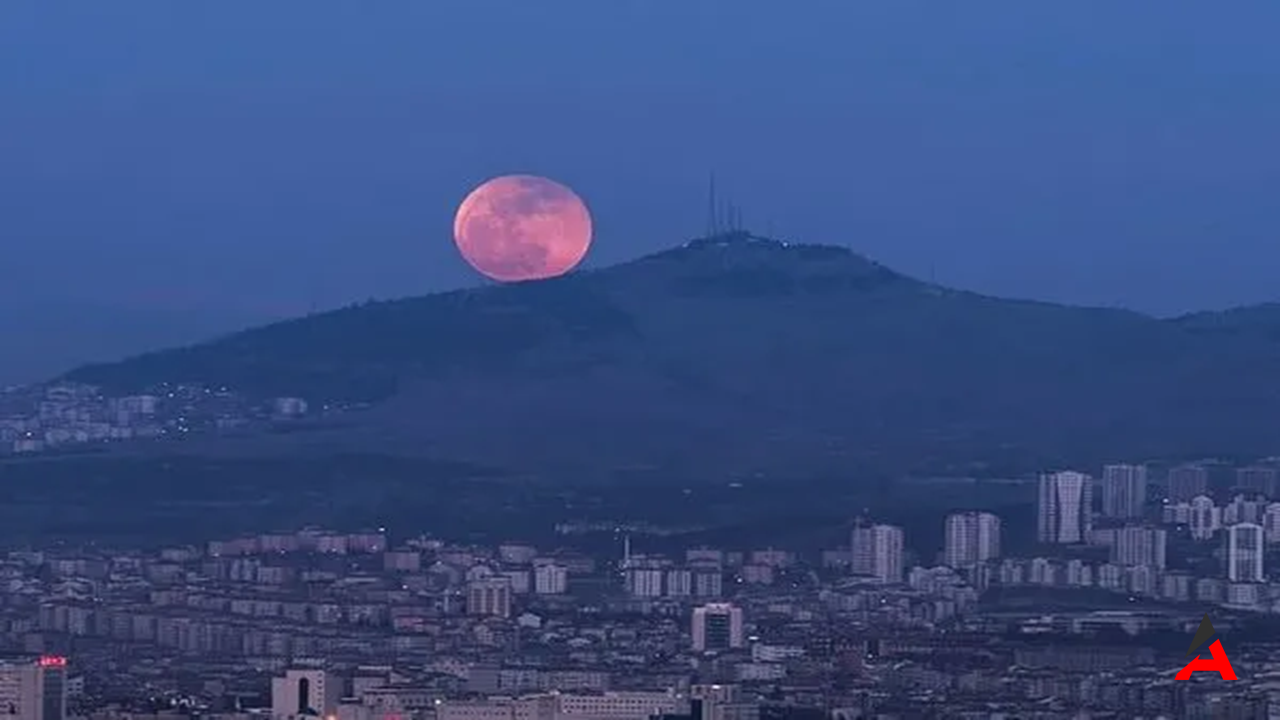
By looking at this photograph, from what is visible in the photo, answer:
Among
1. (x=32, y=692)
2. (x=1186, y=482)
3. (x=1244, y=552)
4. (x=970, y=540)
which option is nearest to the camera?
(x=32, y=692)

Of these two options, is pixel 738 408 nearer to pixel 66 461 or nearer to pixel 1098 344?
pixel 1098 344

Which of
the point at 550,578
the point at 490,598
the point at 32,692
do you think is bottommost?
the point at 32,692

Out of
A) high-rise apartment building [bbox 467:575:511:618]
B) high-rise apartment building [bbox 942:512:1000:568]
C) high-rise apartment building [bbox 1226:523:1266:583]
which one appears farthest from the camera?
high-rise apartment building [bbox 942:512:1000:568]

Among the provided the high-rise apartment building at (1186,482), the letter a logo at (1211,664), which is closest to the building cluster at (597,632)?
the letter a logo at (1211,664)

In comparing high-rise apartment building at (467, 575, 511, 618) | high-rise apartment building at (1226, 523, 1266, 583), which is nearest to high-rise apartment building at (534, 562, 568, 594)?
high-rise apartment building at (467, 575, 511, 618)

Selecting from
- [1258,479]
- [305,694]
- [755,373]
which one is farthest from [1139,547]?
[755,373]

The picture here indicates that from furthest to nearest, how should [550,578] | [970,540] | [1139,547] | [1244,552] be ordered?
[970,540] → [1139,547] → [1244,552] → [550,578]

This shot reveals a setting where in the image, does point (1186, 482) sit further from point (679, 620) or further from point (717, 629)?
point (717, 629)

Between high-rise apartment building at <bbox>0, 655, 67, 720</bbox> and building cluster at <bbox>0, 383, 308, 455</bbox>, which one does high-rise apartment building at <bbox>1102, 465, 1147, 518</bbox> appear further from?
high-rise apartment building at <bbox>0, 655, 67, 720</bbox>
